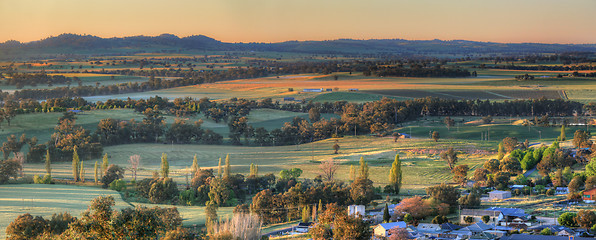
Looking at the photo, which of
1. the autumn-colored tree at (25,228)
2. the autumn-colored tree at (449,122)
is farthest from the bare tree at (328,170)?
the autumn-colored tree at (449,122)

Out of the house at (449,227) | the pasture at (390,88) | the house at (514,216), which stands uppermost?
the pasture at (390,88)

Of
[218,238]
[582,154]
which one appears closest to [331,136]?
[582,154]

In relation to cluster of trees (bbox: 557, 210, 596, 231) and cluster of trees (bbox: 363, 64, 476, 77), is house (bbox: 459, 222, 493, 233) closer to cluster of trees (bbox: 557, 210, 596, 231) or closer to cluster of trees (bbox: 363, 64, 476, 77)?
cluster of trees (bbox: 557, 210, 596, 231)

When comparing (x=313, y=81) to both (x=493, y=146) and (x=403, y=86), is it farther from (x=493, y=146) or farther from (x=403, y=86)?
(x=493, y=146)

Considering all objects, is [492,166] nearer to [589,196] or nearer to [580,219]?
[589,196]

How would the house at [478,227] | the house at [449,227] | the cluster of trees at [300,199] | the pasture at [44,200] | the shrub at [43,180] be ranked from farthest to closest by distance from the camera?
the shrub at [43,180]
the cluster of trees at [300,199]
the pasture at [44,200]
the house at [449,227]
the house at [478,227]

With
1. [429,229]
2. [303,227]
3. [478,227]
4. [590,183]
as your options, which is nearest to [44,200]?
[303,227]

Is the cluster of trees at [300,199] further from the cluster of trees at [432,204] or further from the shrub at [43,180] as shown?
the shrub at [43,180]
